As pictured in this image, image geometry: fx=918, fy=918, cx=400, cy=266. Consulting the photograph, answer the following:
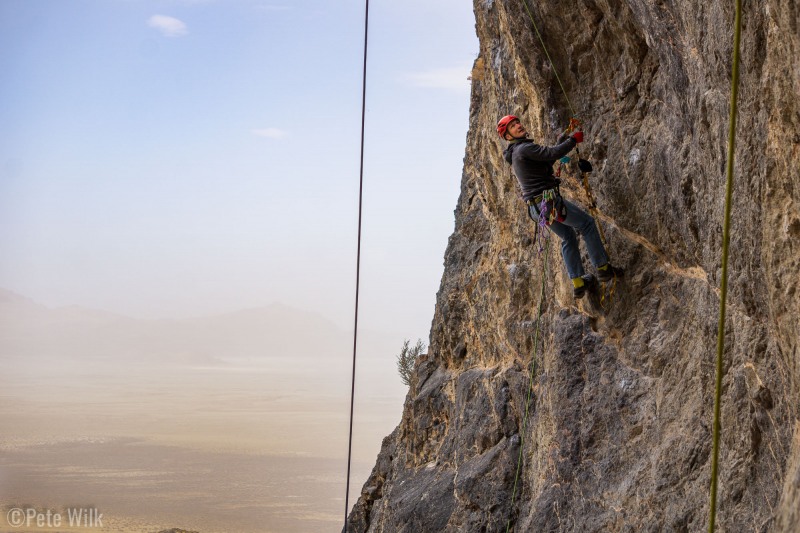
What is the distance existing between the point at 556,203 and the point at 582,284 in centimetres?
75

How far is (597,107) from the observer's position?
7.77 m

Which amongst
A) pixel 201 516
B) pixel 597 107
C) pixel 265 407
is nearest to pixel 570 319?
pixel 597 107

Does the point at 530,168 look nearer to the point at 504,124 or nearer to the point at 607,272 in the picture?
Answer: the point at 504,124

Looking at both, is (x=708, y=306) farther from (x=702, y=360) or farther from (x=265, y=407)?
(x=265, y=407)

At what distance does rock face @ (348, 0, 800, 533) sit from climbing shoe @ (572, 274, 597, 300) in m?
0.23

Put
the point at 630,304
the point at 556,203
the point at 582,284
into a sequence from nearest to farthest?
the point at 556,203, the point at 630,304, the point at 582,284

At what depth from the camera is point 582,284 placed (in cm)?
754

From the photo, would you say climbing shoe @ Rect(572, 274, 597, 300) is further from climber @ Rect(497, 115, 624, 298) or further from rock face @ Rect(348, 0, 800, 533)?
rock face @ Rect(348, 0, 800, 533)

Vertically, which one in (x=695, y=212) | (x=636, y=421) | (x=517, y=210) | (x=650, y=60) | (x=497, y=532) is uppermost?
(x=650, y=60)

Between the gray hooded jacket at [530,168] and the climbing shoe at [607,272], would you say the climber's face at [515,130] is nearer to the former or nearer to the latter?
the gray hooded jacket at [530,168]

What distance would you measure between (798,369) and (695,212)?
1829 millimetres

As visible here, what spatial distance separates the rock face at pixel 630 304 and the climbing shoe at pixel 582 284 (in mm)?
234
